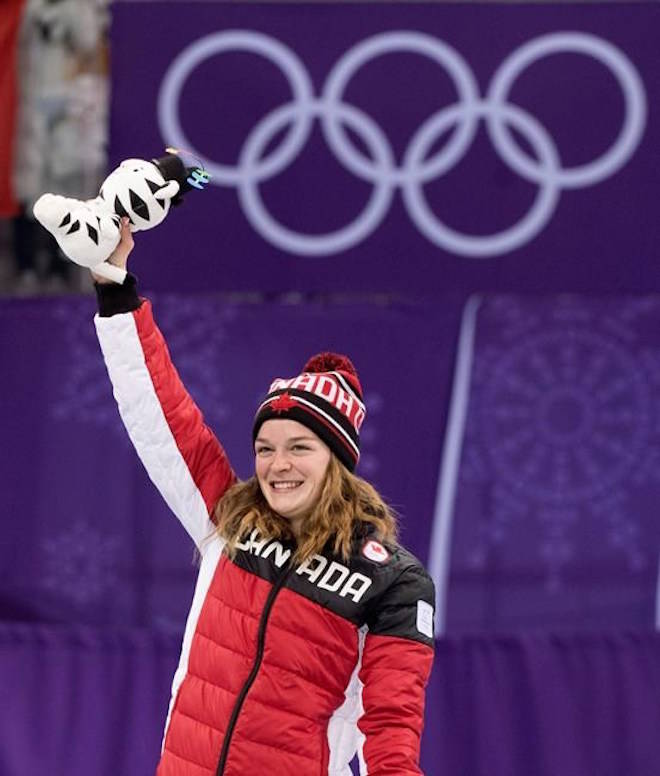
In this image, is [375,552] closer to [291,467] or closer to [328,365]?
[291,467]

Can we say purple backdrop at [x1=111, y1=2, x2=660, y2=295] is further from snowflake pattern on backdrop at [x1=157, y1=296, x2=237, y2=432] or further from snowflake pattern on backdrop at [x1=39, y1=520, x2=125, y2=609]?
snowflake pattern on backdrop at [x1=39, y1=520, x2=125, y2=609]

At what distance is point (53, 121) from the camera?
7320 mm

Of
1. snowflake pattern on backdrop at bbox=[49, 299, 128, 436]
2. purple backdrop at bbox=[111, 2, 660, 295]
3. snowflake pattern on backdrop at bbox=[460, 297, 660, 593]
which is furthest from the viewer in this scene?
purple backdrop at bbox=[111, 2, 660, 295]

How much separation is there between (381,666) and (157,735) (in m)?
2.13

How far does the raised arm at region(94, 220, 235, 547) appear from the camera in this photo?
3529 mm

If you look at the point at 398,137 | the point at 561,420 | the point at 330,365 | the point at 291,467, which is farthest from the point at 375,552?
the point at 398,137

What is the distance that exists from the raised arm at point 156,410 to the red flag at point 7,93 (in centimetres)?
381

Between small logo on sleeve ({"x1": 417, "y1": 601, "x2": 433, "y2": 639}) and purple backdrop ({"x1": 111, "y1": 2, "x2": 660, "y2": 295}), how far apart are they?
321cm

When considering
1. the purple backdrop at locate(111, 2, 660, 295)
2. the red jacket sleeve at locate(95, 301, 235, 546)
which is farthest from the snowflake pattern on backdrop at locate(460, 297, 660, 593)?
the red jacket sleeve at locate(95, 301, 235, 546)

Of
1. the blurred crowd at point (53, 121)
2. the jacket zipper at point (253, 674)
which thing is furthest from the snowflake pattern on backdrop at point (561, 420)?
the jacket zipper at point (253, 674)

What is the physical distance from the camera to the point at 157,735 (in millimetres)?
5340

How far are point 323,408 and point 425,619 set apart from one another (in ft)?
1.63

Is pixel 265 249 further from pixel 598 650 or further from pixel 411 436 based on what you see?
pixel 598 650


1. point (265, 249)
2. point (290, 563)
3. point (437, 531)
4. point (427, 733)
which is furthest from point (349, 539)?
point (265, 249)
